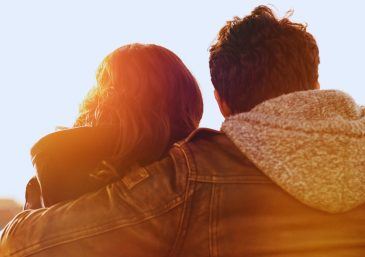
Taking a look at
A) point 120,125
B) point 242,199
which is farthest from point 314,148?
point 120,125

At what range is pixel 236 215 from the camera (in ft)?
5.23

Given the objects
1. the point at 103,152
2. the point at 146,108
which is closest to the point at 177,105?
the point at 146,108

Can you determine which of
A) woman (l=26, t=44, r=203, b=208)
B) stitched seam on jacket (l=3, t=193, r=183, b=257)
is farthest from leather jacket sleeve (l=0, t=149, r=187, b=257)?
woman (l=26, t=44, r=203, b=208)

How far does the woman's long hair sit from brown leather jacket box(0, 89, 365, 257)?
240 millimetres

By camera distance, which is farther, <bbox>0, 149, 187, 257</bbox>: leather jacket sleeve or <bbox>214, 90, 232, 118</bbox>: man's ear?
<bbox>214, 90, 232, 118</bbox>: man's ear

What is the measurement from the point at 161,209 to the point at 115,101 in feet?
1.70

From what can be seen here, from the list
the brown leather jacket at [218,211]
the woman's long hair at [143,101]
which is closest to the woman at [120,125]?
the woman's long hair at [143,101]

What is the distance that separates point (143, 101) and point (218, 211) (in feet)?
1.75

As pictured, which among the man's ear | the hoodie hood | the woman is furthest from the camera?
the man's ear

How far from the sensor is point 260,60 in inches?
69.3

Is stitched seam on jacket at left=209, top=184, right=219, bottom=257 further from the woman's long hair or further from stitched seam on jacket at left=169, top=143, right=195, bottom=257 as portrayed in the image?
the woman's long hair

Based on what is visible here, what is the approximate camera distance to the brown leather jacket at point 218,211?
5.08 ft

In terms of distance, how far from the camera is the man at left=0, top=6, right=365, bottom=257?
5.05 ft

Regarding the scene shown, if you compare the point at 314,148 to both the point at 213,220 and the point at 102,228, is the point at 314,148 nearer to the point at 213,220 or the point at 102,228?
the point at 213,220
